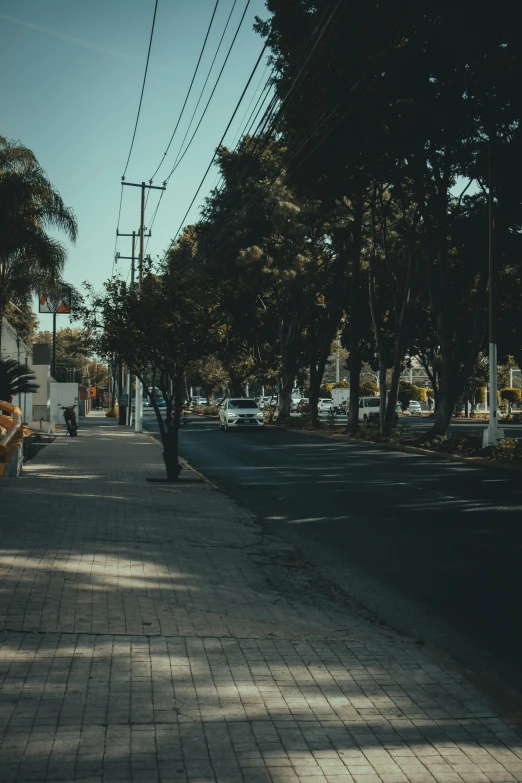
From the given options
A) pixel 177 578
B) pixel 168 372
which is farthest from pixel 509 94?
pixel 177 578

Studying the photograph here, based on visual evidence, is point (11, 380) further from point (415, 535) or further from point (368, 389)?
point (368, 389)

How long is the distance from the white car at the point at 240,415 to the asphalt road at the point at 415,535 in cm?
1955

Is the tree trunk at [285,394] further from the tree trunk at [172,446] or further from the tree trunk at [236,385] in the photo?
the tree trunk at [172,446]

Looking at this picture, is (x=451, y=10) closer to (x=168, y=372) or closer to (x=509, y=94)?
(x=509, y=94)

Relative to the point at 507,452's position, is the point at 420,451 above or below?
below

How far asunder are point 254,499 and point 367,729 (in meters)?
10.7

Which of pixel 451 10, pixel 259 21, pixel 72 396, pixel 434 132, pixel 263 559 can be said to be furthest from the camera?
pixel 72 396

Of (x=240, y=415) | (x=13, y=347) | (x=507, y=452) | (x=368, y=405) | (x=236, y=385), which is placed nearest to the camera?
(x=507, y=452)

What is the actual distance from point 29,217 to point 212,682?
2767 centimetres

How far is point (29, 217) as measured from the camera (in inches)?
1197

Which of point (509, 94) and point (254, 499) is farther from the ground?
point (509, 94)

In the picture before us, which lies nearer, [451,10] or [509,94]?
[451,10]

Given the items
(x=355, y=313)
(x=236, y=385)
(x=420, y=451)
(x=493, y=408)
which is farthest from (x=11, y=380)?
(x=236, y=385)

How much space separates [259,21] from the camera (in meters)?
24.7
